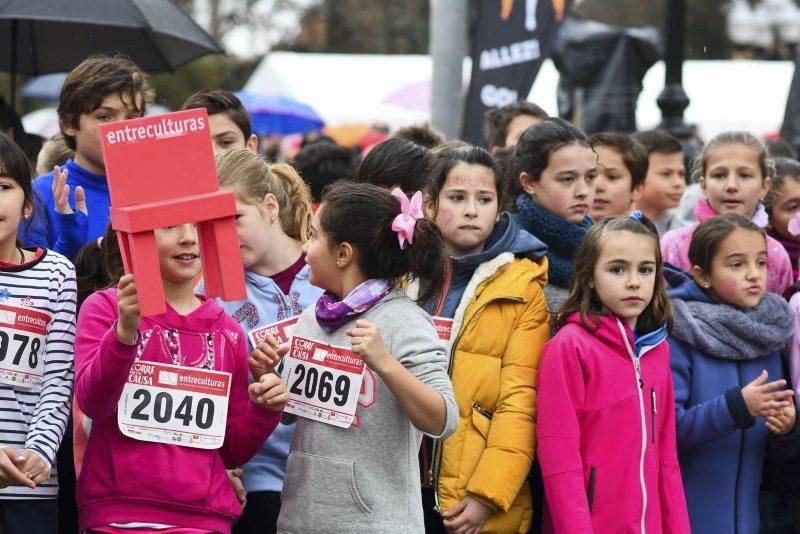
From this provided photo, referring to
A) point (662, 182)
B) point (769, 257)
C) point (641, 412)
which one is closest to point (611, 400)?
point (641, 412)

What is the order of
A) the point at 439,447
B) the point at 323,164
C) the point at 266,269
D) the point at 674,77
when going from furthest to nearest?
the point at 674,77, the point at 323,164, the point at 266,269, the point at 439,447

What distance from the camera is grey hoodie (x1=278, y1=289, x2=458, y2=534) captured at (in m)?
3.89

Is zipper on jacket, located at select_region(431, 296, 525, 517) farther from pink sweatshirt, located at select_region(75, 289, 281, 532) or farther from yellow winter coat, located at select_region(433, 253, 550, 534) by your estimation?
pink sweatshirt, located at select_region(75, 289, 281, 532)

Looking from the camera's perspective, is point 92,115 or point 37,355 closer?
point 37,355

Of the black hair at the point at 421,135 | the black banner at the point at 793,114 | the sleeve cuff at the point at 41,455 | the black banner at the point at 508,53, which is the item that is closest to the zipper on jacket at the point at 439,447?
the sleeve cuff at the point at 41,455

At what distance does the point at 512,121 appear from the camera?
7.04 m

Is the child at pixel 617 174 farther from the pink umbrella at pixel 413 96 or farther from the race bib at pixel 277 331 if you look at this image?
the pink umbrella at pixel 413 96

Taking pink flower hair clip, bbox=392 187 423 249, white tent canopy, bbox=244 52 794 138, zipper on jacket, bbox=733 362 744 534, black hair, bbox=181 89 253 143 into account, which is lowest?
white tent canopy, bbox=244 52 794 138

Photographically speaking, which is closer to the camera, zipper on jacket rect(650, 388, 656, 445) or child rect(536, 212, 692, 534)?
child rect(536, 212, 692, 534)

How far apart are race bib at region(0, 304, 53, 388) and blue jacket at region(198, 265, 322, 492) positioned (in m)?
0.65

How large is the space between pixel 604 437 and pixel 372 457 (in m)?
0.99

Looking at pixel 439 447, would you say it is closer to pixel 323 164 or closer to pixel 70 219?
pixel 70 219

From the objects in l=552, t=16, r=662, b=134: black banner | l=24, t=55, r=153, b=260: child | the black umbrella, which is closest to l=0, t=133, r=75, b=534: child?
l=24, t=55, r=153, b=260: child

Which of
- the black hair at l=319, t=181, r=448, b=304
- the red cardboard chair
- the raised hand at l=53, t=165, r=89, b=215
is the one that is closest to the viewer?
the red cardboard chair
